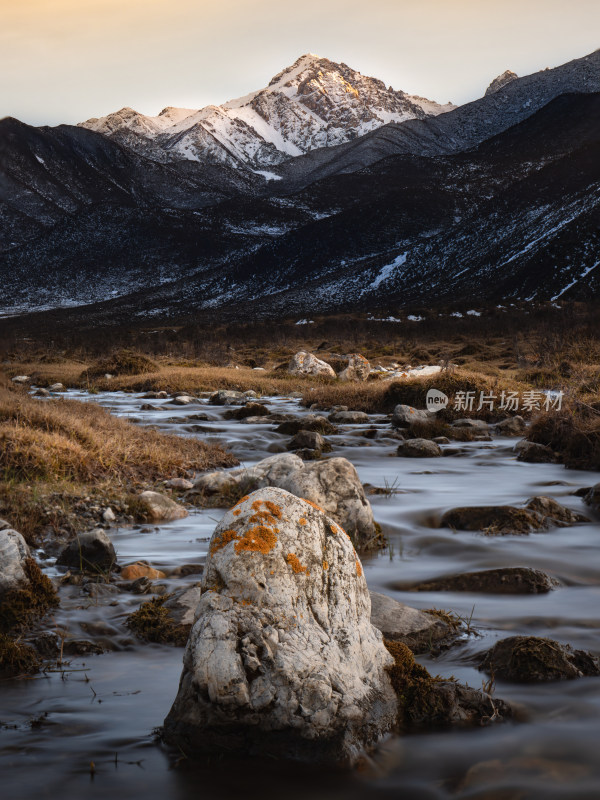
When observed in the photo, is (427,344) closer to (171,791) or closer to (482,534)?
(482,534)

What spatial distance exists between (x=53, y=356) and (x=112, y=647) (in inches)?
1386

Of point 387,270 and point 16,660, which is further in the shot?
point 387,270

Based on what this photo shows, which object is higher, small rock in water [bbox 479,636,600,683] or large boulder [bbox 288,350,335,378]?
large boulder [bbox 288,350,335,378]

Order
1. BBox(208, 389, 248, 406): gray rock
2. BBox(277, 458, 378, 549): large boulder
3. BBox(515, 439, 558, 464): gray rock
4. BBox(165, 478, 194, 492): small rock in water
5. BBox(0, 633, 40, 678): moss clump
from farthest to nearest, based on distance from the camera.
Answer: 1. BBox(208, 389, 248, 406): gray rock
2. BBox(515, 439, 558, 464): gray rock
3. BBox(165, 478, 194, 492): small rock in water
4. BBox(277, 458, 378, 549): large boulder
5. BBox(0, 633, 40, 678): moss clump

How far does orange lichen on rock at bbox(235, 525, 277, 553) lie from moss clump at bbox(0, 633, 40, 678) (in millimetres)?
1748

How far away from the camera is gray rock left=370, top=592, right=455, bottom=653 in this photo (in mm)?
4582

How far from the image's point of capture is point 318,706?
10.5 feet

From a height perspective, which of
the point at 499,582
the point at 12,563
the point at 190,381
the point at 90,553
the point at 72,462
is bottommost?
the point at 499,582

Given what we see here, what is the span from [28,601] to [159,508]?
9.83 ft

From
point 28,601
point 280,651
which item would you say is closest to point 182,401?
point 28,601

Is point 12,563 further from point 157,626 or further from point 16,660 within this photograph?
point 157,626

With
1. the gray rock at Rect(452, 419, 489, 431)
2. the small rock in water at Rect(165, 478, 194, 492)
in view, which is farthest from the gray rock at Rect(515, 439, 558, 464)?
the small rock in water at Rect(165, 478, 194, 492)

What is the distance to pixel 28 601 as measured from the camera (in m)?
5.11

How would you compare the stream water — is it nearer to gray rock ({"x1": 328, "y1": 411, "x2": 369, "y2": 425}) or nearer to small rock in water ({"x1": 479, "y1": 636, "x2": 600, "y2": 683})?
small rock in water ({"x1": 479, "y1": 636, "x2": 600, "y2": 683})
